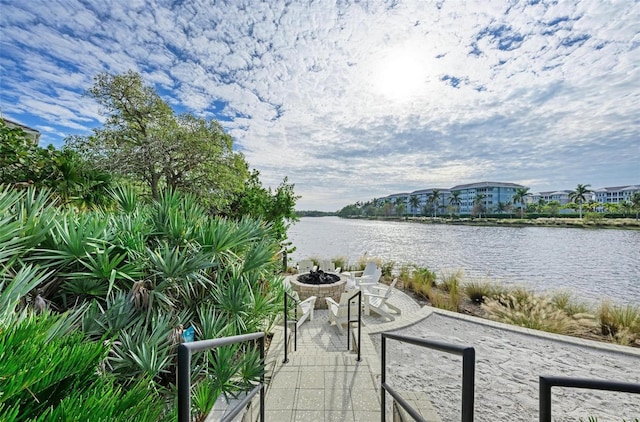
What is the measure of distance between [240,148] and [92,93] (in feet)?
21.5

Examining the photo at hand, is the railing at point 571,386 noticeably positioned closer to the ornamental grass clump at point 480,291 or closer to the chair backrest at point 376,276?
the chair backrest at point 376,276

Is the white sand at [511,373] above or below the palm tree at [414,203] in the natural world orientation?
below

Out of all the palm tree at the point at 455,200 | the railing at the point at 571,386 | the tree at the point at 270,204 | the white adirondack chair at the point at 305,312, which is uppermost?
the palm tree at the point at 455,200

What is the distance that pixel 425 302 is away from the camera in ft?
25.6

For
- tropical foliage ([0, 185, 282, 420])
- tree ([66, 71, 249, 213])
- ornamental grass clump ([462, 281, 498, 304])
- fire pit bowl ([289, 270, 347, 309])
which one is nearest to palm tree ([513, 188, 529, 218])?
ornamental grass clump ([462, 281, 498, 304])

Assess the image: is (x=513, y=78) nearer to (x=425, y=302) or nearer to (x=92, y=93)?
(x=425, y=302)

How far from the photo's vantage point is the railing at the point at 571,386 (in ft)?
2.97

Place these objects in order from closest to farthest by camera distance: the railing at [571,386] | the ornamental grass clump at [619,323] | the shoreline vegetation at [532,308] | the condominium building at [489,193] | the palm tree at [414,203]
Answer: the railing at [571,386] < the ornamental grass clump at [619,323] < the shoreline vegetation at [532,308] < the condominium building at [489,193] < the palm tree at [414,203]

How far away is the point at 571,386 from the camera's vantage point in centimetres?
96

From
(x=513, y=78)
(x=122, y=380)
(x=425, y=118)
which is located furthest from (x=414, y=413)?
(x=425, y=118)

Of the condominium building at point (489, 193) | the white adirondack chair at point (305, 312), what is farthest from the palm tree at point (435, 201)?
the white adirondack chair at point (305, 312)

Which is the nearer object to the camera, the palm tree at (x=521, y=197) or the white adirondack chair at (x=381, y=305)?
the white adirondack chair at (x=381, y=305)

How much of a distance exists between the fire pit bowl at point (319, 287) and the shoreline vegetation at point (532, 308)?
2609mm

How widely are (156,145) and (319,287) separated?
8773 millimetres
